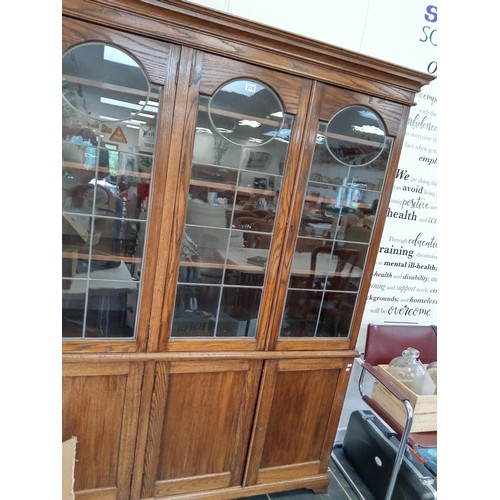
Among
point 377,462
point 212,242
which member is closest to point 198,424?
point 212,242

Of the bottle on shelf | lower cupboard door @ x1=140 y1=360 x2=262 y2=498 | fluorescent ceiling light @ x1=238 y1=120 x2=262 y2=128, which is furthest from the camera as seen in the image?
the bottle on shelf

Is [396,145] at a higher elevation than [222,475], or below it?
higher

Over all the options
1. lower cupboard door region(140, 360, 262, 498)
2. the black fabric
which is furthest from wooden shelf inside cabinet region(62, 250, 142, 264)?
the black fabric

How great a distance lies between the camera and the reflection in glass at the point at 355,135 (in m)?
1.44

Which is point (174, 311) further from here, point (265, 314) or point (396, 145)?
point (396, 145)

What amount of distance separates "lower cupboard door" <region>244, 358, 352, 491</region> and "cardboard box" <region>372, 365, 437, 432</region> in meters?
0.26

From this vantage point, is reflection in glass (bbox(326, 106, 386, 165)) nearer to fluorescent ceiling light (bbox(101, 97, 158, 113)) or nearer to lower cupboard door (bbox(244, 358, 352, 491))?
fluorescent ceiling light (bbox(101, 97, 158, 113))

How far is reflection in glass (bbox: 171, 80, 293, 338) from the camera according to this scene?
1.32m

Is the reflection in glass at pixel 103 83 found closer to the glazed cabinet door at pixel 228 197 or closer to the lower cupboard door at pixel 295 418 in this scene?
the glazed cabinet door at pixel 228 197

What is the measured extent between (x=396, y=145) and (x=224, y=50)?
83 cm

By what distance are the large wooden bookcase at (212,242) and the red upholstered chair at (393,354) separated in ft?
0.89

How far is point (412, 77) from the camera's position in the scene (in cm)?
142
